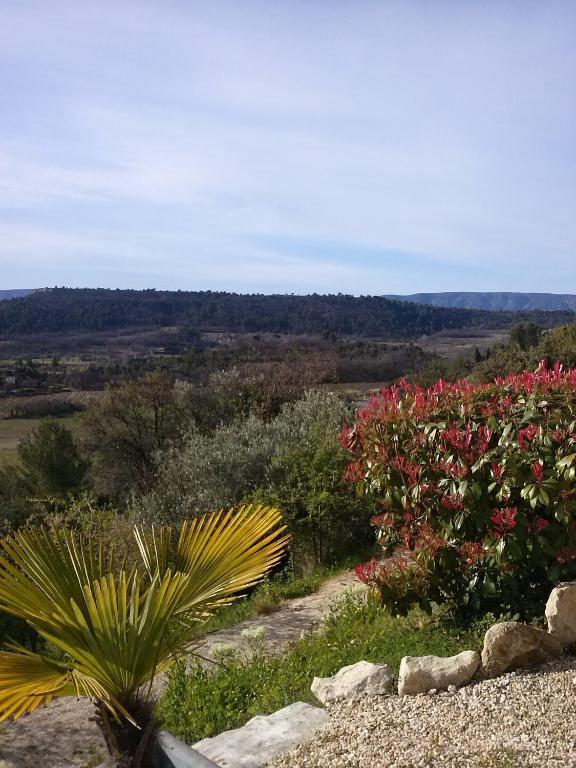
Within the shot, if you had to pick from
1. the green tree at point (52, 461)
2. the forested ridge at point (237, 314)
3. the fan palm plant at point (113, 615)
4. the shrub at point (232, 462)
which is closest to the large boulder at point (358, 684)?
the fan palm plant at point (113, 615)

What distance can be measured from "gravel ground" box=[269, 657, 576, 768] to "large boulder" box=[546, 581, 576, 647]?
0.30 meters

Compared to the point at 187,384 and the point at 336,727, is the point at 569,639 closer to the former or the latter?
the point at 336,727

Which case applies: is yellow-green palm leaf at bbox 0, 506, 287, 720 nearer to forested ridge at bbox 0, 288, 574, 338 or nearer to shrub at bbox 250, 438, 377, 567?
shrub at bbox 250, 438, 377, 567

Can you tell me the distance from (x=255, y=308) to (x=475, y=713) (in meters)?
69.7

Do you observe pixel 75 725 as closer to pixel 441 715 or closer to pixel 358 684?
pixel 358 684

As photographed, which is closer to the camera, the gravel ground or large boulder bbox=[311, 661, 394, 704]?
the gravel ground

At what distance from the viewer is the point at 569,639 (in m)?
4.35

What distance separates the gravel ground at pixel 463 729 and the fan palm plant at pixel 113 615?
115 cm

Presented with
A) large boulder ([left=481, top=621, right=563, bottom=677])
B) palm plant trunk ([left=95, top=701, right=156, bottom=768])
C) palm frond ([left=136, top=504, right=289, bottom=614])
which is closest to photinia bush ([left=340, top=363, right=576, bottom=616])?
large boulder ([left=481, top=621, right=563, bottom=677])

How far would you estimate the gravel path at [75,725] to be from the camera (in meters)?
4.98

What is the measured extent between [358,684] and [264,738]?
0.65 metres

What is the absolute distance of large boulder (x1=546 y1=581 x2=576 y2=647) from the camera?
434 centimetres

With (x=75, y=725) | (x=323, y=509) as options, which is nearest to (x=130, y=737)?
(x=75, y=725)

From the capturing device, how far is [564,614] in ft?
14.2
